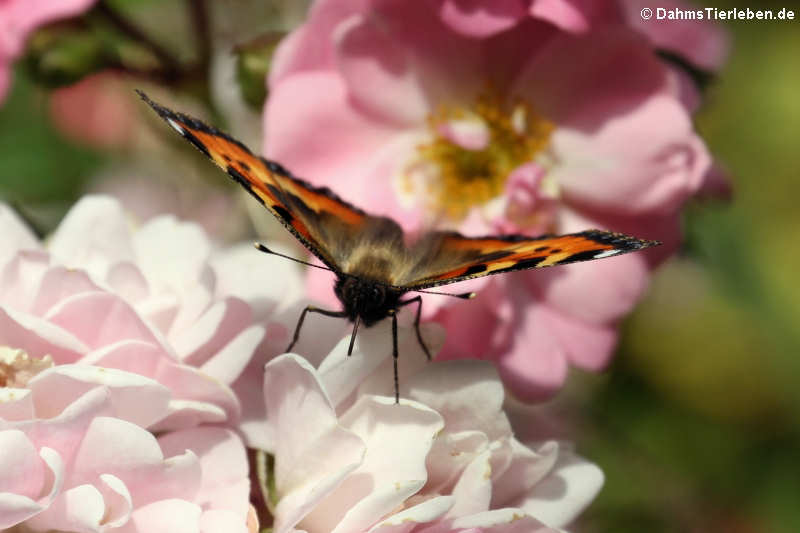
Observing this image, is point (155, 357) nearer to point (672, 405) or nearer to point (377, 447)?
point (377, 447)

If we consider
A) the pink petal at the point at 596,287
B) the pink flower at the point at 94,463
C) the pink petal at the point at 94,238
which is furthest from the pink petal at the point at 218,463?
the pink petal at the point at 596,287

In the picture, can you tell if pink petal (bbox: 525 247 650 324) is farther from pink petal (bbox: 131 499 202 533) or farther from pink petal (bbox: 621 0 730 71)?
pink petal (bbox: 131 499 202 533)

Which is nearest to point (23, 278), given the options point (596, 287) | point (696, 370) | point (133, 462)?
point (133, 462)

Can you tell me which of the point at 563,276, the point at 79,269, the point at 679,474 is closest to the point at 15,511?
the point at 79,269

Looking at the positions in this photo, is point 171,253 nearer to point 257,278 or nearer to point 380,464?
point 257,278

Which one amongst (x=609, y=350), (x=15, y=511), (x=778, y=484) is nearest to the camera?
(x=15, y=511)

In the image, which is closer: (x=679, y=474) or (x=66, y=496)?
(x=66, y=496)
